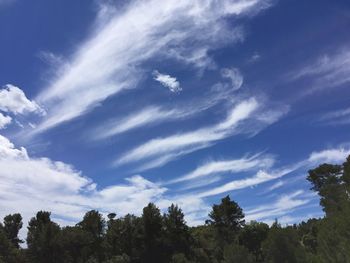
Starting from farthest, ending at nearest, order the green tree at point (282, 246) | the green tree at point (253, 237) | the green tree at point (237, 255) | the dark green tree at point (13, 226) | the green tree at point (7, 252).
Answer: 1. the dark green tree at point (13, 226)
2. the green tree at point (253, 237)
3. the green tree at point (7, 252)
4. the green tree at point (237, 255)
5. the green tree at point (282, 246)

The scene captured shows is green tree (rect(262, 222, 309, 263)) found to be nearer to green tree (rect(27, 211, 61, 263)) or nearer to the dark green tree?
green tree (rect(27, 211, 61, 263))

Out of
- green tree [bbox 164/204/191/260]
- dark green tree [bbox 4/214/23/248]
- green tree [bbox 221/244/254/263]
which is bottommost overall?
green tree [bbox 221/244/254/263]

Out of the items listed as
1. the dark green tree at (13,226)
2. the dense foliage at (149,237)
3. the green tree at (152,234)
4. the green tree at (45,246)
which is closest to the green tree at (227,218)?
the dense foliage at (149,237)

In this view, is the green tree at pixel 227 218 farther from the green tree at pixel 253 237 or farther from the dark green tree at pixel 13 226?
the dark green tree at pixel 13 226

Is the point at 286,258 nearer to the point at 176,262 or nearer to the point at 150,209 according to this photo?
the point at 176,262

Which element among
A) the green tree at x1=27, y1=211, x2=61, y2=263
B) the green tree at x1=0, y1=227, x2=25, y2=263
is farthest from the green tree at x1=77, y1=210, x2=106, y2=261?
the green tree at x1=0, y1=227, x2=25, y2=263

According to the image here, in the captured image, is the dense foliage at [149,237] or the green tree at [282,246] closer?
the green tree at [282,246]

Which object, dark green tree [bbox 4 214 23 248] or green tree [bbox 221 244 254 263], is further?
dark green tree [bbox 4 214 23 248]

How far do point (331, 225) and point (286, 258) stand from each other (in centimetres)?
1164

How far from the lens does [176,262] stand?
62.1 meters

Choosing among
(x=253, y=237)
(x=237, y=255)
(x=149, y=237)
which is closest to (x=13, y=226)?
(x=149, y=237)

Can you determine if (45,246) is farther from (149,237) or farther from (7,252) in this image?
(149,237)

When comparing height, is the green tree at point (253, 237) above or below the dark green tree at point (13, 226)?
below

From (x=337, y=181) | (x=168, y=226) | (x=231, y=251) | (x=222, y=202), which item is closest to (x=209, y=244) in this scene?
(x=222, y=202)
